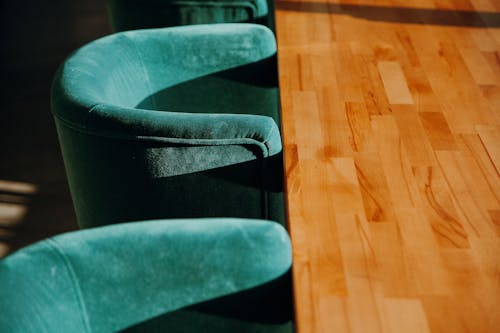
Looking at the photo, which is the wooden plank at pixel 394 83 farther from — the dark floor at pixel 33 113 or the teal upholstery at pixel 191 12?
the dark floor at pixel 33 113

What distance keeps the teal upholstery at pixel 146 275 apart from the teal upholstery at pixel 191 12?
1503 mm

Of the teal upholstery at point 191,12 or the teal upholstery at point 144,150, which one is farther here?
the teal upholstery at point 191,12

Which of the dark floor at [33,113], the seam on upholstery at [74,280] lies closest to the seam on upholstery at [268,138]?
the seam on upholstery at [74,280]

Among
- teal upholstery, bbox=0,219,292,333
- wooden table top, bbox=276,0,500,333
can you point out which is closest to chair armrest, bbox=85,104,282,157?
wooden table top, bbox=276,0,500,333

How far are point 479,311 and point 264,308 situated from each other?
0.40 meters

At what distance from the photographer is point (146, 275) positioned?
1.38 meters

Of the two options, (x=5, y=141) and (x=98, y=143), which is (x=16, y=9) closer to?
(x=5, y=141)

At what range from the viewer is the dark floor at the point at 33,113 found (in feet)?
9.58

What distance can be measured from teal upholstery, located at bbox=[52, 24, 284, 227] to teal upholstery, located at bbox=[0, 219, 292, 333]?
1.52ft

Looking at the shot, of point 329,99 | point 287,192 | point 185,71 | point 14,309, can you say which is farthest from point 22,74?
point 14,309

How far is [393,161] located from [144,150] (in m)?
0.59

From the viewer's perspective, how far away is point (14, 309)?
1.26 m

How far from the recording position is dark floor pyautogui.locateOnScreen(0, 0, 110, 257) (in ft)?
9.58

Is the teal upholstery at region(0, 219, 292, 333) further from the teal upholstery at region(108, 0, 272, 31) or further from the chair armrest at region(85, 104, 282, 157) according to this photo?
the teal upholstery at region(108, 0, 272, 31)
